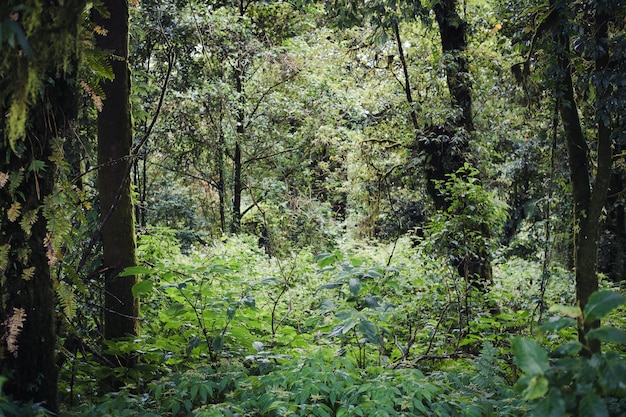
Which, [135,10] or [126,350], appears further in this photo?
[135,10]

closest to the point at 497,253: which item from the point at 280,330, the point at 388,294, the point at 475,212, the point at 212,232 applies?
the point at 475,212

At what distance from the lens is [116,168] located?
4.42m

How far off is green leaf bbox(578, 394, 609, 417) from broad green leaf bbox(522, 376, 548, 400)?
13 centimetres

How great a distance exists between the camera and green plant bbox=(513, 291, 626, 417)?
4.84ft

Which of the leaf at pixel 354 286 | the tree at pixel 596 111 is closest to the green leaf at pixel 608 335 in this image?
the leaf at pixel 354 286

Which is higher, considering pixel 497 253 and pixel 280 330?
pixel 497 253

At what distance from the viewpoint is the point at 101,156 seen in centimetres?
438

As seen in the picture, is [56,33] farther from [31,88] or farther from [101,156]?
[101,156]

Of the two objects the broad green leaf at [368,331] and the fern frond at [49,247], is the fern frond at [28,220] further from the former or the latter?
the broad green leaf at [368,331]

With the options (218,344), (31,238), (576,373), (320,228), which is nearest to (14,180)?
(31,238)

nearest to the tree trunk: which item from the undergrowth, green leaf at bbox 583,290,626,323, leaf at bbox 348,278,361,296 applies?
the undergrowth

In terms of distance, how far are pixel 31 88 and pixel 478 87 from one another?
819 centimetres

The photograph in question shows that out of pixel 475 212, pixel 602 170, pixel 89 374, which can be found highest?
pixel 602 170

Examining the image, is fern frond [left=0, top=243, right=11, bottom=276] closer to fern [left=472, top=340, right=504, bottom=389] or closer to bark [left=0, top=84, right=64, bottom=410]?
bark [left=0, top=84, right=64, bottom=410]
